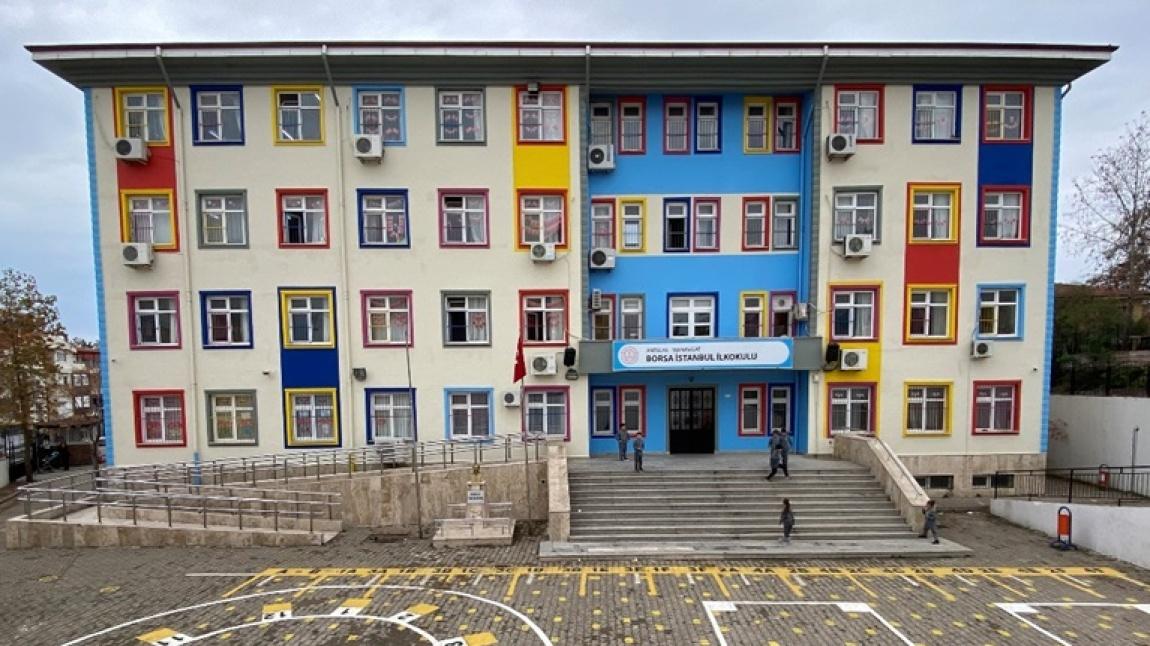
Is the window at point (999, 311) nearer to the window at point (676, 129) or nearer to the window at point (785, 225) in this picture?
the window at point (785, 225)

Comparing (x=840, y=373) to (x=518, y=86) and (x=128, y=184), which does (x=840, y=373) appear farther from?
(x=128, y=184)

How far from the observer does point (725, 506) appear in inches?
538

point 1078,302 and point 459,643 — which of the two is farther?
point 1078,302

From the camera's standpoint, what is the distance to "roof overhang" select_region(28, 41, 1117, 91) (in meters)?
15.3

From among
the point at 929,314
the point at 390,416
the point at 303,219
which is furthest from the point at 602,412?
the point at 303,219

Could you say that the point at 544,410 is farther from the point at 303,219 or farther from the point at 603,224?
the point at 303,219

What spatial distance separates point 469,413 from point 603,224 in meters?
7.92

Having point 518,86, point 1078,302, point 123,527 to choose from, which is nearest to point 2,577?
point 123,527

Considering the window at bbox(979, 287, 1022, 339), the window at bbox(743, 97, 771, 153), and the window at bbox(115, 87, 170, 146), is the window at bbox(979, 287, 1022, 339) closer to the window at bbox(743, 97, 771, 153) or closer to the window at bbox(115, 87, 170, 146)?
the window at bbox(743, 97, 771, 153)

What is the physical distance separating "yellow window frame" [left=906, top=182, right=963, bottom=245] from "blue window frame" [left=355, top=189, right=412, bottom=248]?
1645 centimetres

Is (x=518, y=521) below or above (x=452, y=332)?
below

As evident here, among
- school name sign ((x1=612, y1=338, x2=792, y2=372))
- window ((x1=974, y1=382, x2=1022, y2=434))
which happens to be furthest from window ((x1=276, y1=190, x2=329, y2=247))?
window ((x1=974, y1=382, x2=1022, y2=434))

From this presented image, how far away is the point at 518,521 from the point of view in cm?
1463

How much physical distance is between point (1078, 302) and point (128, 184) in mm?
37061
